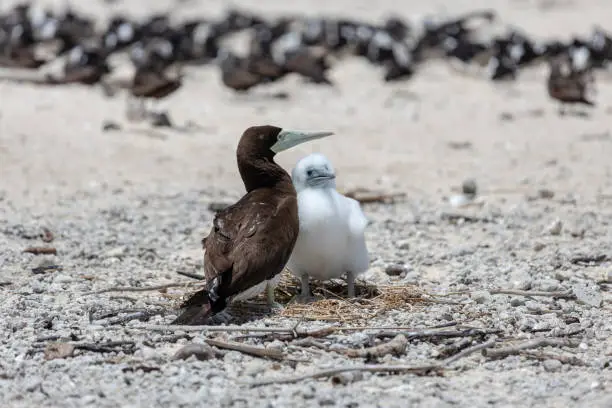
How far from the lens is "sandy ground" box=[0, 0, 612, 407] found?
17.3ft

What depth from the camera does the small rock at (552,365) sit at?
18.1 ft

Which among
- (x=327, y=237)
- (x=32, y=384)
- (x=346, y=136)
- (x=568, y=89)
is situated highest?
(x=327, y=237)

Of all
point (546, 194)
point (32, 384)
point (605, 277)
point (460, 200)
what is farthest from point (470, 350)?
point (546, 194)

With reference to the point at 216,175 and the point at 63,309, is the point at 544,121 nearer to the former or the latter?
the point at 216,175

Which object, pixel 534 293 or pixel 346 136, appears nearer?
pixel 534 293

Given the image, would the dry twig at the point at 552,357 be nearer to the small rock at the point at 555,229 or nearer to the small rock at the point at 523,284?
the small rock at the point at 523,284

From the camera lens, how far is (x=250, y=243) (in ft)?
20.2

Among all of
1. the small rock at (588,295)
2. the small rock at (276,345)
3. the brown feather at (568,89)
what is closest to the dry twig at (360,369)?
the small rock at (276,345)

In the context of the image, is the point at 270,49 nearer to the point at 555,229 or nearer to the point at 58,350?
the point at 555,229

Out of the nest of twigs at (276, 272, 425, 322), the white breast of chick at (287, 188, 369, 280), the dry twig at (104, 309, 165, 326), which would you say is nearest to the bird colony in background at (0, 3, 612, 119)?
the nest of twigs at (276, 272, 425, 322)

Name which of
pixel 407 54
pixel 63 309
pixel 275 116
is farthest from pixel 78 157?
pixel 407 54

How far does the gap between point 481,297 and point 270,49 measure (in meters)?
14.3

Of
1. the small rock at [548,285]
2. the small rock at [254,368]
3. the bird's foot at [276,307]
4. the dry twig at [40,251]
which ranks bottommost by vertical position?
the dry twig at [40,251]

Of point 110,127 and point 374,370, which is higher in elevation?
point 374,370
